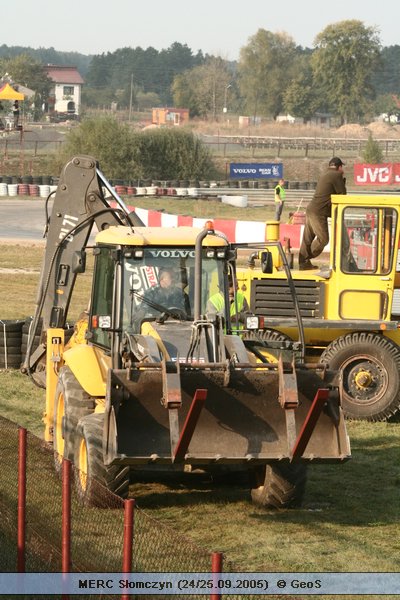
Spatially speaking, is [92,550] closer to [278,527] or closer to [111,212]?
[278,527]

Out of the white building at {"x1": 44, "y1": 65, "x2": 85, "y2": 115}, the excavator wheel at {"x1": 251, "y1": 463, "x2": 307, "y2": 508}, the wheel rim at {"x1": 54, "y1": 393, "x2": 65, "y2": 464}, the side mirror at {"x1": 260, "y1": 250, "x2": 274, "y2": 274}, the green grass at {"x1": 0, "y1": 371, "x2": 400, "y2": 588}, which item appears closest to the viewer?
the green grass at {"x1": 0, "y1": 371, "x2": 400, "y2": 588}

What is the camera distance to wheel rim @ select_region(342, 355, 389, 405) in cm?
1470

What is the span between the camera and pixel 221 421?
373 inches

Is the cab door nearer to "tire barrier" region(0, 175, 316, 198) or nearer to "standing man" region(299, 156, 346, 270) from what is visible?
"standing man" region(299, 156, 346, 270)

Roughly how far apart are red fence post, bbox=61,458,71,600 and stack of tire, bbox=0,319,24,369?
10613 mm

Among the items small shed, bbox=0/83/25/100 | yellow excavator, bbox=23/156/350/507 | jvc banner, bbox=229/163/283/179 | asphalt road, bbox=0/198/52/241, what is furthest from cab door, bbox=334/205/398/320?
jvc banner, bbox=229/163/283/179

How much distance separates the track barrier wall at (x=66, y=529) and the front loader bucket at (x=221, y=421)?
2.21ft

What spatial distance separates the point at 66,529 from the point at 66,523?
4cm

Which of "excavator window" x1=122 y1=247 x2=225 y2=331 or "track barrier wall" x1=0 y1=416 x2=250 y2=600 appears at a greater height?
"excavator window" x1=122 y1=247 x2=225 y2=331

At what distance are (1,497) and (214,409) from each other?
5.83ft

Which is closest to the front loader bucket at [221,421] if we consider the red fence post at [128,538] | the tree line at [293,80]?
the red fence post at [128,538]

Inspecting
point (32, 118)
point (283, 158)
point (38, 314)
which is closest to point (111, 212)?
point (38, 314)

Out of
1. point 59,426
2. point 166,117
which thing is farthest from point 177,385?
point 166,117

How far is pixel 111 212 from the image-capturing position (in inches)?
497
